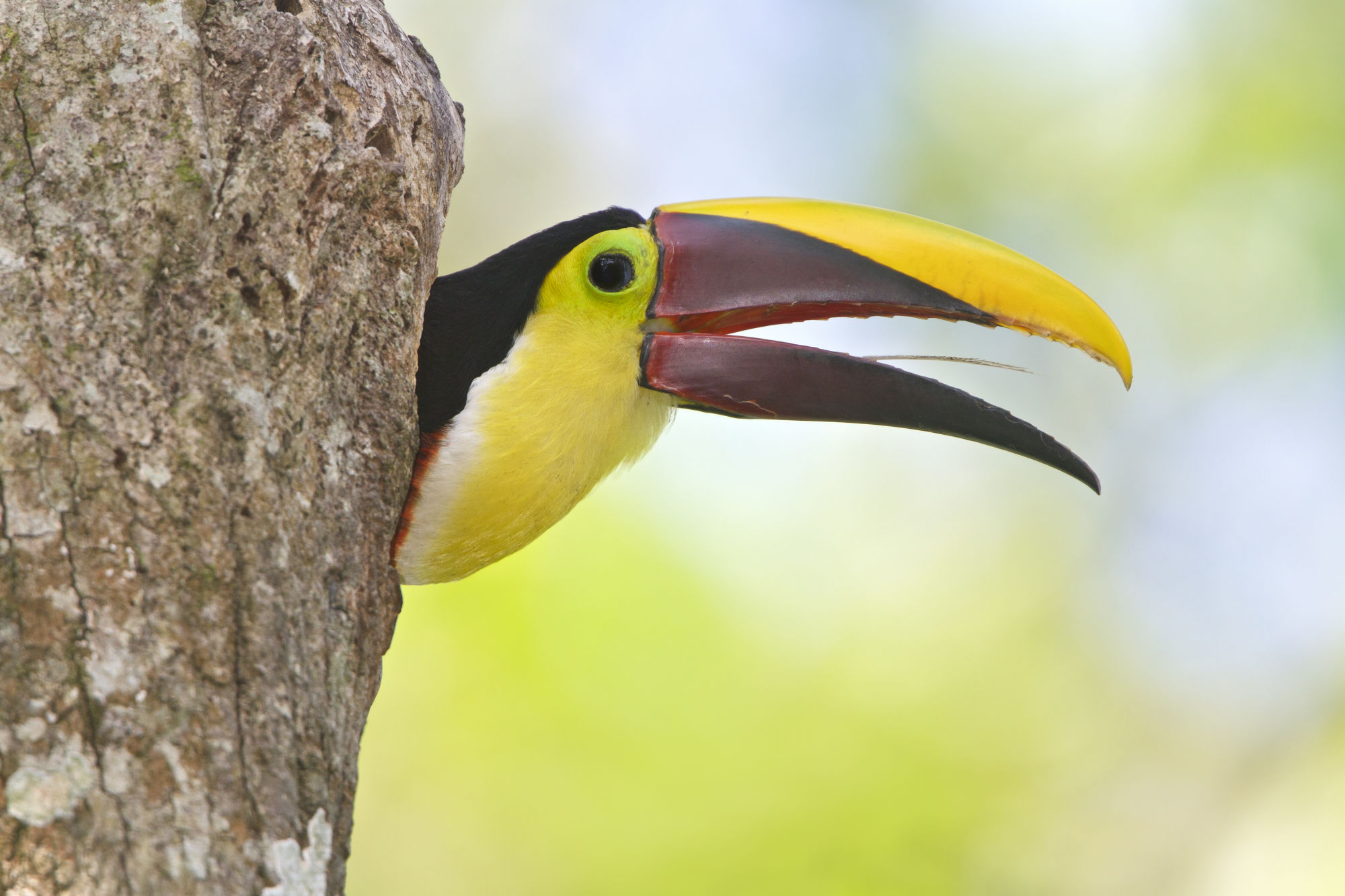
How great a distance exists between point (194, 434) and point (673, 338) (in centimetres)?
131

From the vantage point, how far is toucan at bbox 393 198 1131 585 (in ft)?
8.63

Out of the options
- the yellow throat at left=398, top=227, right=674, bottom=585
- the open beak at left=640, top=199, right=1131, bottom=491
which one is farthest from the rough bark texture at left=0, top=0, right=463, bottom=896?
the open beak at left=640, top=199, right=1131, bottom=491

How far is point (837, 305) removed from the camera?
2.84 metres

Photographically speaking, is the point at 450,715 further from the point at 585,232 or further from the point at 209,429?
the point at 209,429

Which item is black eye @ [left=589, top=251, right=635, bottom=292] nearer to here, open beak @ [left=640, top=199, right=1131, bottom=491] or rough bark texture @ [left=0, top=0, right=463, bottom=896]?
open beak @ [left=640, top=199, right=1131, bottom=491]

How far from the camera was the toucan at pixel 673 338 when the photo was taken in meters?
2.63

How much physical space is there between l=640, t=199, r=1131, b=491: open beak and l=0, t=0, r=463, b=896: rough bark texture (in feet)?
2.54

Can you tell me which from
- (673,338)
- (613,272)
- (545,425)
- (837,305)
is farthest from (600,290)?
(837,305)

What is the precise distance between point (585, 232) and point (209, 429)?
1.33 m

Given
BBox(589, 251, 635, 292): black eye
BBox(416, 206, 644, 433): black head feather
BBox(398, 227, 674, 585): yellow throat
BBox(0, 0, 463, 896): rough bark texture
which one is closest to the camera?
BBox(0, 0, 463, 896): rough bark texture

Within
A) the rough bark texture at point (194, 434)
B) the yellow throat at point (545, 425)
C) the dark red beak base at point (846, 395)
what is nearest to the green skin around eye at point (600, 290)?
the yellow throat at point (545, 425)

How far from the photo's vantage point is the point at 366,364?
82.0 inches

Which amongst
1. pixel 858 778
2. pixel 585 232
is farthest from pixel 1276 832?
pixel 585 232

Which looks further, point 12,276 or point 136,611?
point 12,276
